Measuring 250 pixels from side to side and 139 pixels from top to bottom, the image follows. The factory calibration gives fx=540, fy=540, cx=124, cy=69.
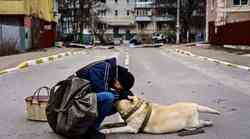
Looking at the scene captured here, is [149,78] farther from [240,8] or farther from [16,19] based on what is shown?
[240,8]

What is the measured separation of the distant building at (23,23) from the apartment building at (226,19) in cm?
1589

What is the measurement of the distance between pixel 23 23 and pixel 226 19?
22.4 m

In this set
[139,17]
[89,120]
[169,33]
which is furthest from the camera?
[139,17]

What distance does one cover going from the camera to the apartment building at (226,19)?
142 feet

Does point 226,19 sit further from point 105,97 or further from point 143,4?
point 143,4

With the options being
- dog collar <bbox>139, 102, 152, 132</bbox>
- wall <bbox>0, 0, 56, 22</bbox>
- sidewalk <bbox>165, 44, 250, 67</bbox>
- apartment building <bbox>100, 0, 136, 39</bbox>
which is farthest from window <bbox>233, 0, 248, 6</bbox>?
apartment building <bbox>100, 0, 136, 39</bbox>

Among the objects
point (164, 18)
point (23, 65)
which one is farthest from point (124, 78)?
point (164, 18)

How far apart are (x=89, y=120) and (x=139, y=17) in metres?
107

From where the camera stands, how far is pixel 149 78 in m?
16.1

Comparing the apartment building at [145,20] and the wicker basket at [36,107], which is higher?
the apartment building at [145,20]

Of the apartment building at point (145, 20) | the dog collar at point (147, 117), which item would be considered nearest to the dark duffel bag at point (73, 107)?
the dog collar at point (147, 117)

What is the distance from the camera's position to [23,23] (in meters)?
40.9

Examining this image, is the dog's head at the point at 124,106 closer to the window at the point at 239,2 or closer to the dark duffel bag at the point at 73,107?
the dark duffel bag at the point at 73,107

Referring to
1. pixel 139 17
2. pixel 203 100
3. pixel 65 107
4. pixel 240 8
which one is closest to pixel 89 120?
pixel 65 107
